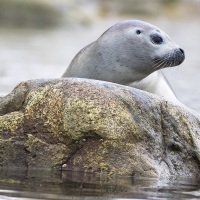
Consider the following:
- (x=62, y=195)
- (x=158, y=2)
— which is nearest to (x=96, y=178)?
(x=62, y=195)

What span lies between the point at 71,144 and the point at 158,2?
111 ft

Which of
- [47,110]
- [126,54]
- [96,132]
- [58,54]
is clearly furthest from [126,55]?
[58,54]

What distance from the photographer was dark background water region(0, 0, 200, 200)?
523cm

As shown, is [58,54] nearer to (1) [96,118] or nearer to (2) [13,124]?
(2) [13,124]

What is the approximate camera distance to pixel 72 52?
18.8 metres

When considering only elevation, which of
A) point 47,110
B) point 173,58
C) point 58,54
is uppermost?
point 58,54

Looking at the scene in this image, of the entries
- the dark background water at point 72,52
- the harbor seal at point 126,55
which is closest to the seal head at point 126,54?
the harbor seal at point 126,55

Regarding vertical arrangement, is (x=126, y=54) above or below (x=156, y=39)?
below

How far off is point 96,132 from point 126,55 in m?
1.99

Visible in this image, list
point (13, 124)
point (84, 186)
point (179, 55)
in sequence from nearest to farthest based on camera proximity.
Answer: point (84, 186), point (13, 124), point (179, 55)

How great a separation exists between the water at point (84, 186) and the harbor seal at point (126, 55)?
1.99 meters

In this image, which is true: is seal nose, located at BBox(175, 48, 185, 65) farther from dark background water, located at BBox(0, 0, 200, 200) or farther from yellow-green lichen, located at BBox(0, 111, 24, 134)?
yellow-green lichen, located at BBox(0, 111, 24, 134)

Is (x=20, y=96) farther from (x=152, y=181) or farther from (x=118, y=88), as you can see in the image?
(x=152, y=181)

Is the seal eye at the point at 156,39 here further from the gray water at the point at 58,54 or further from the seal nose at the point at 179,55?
the gray water at the point at 58,54
